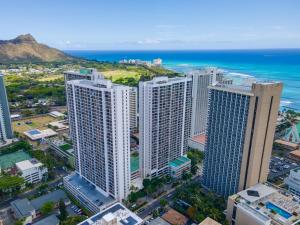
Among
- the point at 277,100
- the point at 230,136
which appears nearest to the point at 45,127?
the point at 230,136

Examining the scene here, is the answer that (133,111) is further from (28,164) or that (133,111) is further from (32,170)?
(32,170)

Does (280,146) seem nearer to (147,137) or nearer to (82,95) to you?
(147,137)

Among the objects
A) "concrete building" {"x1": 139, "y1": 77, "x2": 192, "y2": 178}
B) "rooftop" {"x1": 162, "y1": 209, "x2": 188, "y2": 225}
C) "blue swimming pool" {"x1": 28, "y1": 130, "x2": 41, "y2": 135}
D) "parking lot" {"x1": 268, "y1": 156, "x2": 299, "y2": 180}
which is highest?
"concrete building" {"x1": 139, "y1": 77, "x2": 192, "y2": 178}

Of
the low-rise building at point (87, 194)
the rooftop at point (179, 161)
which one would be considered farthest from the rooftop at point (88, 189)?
the rooftop at point (179, 161)

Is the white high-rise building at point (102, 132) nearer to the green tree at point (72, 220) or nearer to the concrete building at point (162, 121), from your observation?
the green tree at point (72, 220)

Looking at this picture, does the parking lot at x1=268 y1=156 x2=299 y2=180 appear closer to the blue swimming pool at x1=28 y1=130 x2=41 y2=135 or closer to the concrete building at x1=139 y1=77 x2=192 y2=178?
the concrete building at x1=139 y1=77 x2=192 y2=178

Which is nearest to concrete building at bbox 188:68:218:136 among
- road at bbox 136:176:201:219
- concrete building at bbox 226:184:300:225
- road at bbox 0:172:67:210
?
road at bbox 136:176:201:219
